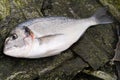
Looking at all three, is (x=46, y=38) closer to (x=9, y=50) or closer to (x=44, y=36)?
(x=44, y=36)

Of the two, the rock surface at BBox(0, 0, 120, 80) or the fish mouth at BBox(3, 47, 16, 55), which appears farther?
the rock surface at BBox(0, 0, 120, 80)

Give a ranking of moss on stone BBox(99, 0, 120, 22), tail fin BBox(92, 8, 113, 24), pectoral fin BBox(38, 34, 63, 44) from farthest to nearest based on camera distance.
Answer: moss on stone BBox(99, 0, 120, 22) < tail fin BBox(92, 8, 113, 24) < pectoral fin BBox(38, 34, 63, 44)

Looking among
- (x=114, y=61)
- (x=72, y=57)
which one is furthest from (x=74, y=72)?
(x=114, y=61)

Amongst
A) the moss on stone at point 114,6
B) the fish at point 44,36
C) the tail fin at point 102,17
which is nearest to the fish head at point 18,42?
the fish at point 44,36

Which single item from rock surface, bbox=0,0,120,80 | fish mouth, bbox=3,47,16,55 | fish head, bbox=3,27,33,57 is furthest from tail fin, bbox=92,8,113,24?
fish mouth, bbox=3,47,16,55

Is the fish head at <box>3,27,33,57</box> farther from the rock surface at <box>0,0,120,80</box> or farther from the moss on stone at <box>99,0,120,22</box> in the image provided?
the moss on stone at <box>99,0,120,22</box>

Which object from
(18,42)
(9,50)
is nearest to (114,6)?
(18,42)

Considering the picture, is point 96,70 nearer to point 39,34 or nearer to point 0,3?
point 39,34
